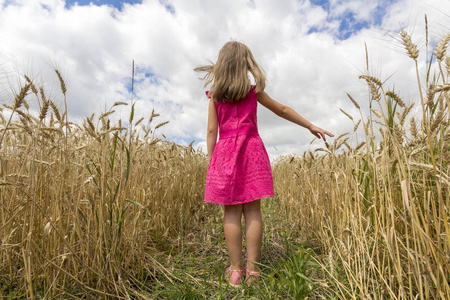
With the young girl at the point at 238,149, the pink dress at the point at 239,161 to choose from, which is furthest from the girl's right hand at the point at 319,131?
the pink dress at the point at 239,161

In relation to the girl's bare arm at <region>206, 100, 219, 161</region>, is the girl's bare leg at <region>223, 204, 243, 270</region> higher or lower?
lower

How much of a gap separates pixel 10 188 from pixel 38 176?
389mm

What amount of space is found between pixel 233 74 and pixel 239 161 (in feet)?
2.23

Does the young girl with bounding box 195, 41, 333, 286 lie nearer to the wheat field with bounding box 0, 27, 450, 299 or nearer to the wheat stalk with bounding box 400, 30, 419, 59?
the wheat field with bounding box 0, 27, 450, 299

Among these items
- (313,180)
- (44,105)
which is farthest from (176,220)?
(44,105)

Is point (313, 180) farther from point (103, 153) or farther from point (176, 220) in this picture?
point (103, 153)

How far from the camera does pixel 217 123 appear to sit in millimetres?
2324

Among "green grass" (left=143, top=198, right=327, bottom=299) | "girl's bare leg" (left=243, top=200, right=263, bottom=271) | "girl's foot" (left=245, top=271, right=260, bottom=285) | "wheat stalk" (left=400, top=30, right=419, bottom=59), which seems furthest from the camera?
"girl's bare leg" (left=243, top=200, right=263, bottom=271)

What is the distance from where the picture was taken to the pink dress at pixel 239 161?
2.07 m

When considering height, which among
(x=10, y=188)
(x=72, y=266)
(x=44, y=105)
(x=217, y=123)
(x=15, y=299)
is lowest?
(x=15, y=299)

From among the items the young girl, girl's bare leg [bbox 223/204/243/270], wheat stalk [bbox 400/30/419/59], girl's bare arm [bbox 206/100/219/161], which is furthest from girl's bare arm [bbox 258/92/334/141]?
wheat stalk [bbox 400/30/419/59]

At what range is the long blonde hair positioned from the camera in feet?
7.13

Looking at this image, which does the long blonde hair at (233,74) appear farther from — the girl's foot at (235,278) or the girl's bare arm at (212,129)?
the girl's foot at (235,278)

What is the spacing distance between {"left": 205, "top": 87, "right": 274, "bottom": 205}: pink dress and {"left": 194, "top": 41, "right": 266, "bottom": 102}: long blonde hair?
85 mm
